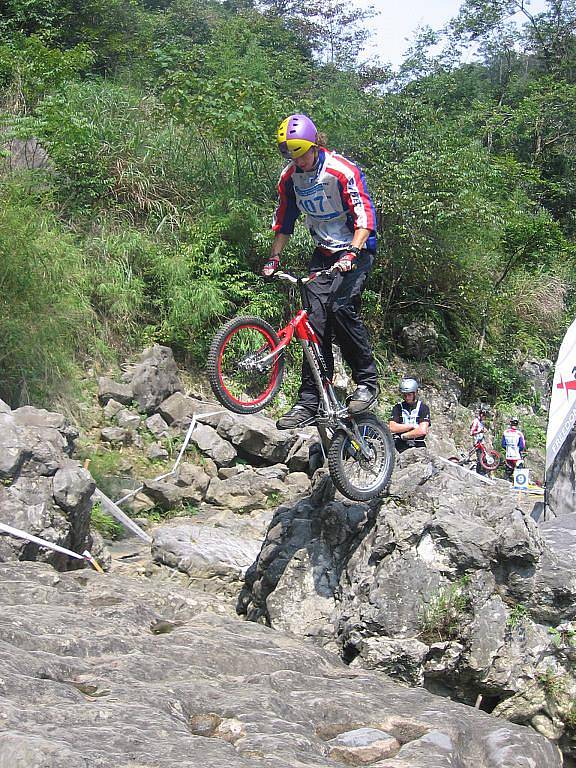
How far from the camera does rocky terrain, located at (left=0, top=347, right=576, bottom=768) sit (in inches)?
136

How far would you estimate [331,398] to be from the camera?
6109 millimetres

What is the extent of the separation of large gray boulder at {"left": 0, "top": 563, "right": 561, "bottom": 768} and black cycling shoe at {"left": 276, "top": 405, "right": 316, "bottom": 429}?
1.33 metres

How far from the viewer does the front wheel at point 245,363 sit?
557 cm

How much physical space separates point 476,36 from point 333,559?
3150 centimetres

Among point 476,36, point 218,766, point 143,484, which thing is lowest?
point 143,484

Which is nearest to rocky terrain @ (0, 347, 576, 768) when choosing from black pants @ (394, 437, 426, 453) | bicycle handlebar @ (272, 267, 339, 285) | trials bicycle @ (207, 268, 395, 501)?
trials bicycle @ (207, 268, 395, 501)

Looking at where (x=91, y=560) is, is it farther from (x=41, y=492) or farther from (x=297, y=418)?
(x=297, y=418)

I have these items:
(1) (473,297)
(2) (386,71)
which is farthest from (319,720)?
(2) (386,71)

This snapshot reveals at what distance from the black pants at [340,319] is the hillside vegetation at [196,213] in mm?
5663

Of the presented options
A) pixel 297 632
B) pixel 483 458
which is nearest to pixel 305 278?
pixel 297 632

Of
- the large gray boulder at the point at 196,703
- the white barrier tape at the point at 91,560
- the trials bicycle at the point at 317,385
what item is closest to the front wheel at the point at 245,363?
the trials bicycle at the point at 317,385

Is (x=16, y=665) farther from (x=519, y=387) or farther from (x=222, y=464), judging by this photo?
(x=519, y=387)

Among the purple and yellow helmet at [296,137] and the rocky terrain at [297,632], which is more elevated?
the purple and yellow helmet at [296,137]

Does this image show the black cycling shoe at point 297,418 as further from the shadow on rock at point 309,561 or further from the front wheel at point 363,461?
the shadow on rock at point 309,561
